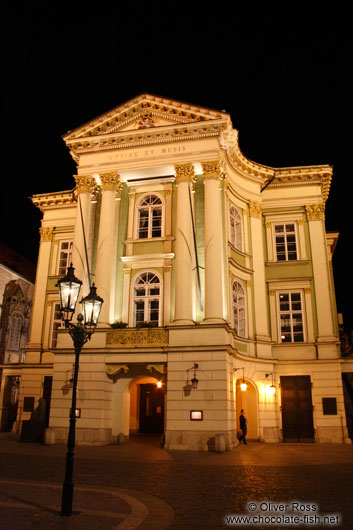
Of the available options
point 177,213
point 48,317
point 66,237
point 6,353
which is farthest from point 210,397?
point 6,353

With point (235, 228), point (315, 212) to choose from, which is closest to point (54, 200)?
point (235, 228)

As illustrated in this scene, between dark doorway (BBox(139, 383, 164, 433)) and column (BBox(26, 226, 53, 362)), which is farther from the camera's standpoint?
column (BBox(26, 226, 53, 362))

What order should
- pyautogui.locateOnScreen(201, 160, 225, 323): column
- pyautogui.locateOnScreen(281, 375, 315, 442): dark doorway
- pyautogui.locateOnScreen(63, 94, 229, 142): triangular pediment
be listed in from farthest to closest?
pyautogui.locateOnScreen(281, 375, 315, 442): dark doorway, pyautogui.locateOnScreen(63, 94, 229, 142): triangular pediment, pyautogui.locateOnScreen(201, 160, 225, 323): column

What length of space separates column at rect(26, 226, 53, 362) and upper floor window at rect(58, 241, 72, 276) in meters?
0.78

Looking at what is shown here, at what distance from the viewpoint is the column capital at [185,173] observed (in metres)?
23.2

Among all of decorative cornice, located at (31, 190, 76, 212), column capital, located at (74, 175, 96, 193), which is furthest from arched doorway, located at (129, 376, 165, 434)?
decorative cornice, located at (31, 190, 76, 212)

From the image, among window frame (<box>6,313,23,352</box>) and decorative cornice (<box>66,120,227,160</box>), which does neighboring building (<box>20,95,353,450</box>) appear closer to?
decorative cornice (<box>66,120,227,160</box>)

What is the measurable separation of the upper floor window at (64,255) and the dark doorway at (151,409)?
9279 mm

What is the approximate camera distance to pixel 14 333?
41188mm

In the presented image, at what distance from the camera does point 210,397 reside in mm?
19328

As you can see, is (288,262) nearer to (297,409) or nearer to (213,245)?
(213,245)

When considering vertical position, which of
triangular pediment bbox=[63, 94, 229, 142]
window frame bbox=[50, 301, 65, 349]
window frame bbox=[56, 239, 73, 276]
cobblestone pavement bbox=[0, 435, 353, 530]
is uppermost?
triangular pediment bbox=[63, 94, 229, 142]

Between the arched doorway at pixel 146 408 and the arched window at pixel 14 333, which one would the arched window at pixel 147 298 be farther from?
the arched window at pixel 14 333

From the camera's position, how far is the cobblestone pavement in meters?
8.23
